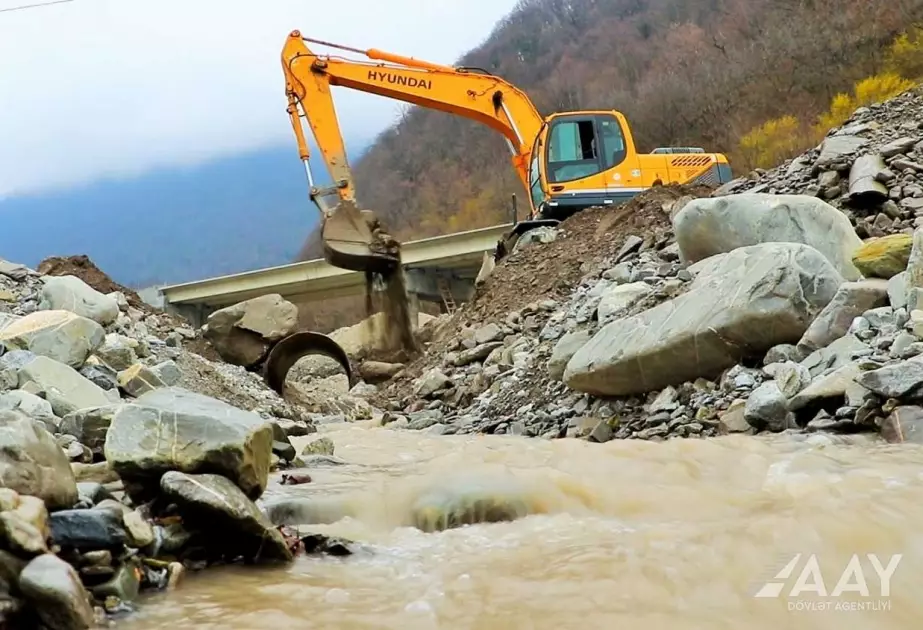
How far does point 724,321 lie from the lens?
5848mm

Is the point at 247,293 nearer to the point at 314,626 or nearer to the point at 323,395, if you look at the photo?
the point at 323,395

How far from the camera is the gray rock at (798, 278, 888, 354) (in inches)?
218

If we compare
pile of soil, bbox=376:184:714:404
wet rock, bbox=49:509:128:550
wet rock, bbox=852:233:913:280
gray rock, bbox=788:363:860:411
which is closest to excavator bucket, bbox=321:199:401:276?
pile of soil, bbox=376:184:714:404

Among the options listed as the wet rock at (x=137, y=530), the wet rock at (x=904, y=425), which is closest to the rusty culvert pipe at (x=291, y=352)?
the wet rock at (x=904, y=425)

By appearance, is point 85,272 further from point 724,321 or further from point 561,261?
point 724,321

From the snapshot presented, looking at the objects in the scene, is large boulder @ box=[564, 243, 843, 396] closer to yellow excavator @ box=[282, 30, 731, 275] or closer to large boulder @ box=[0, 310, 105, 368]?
large boulder @ box=[0, 310, 105, 368]

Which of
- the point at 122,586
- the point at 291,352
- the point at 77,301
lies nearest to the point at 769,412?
the point at 122,586

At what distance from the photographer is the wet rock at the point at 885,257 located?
602cm

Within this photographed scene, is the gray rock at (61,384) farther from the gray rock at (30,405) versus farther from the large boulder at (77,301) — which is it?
the large boulder at (77,301)

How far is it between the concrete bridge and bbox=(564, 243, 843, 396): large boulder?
14502mm

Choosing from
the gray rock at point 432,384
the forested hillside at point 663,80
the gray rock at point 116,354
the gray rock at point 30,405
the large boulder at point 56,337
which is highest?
the forested hillside at point 663,80

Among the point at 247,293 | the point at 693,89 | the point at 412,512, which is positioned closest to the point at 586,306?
the point at 412,512

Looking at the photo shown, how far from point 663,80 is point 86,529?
40.5 meters

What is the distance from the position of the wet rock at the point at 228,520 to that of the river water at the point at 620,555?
0.34ft
